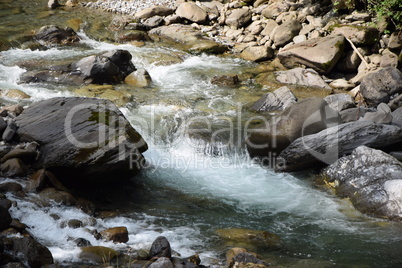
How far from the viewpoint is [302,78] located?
39.8 ft

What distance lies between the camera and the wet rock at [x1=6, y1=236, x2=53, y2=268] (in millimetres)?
4535

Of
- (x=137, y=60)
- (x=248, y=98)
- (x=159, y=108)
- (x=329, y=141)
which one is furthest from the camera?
(x=137, y=60)

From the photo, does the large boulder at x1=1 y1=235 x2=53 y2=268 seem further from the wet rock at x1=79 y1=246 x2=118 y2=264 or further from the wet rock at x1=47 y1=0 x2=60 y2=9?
the wet rock at x1=47 y1=0 x2=60 y2=9

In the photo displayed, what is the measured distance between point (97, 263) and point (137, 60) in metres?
9.67

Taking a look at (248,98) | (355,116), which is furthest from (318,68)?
(355,116)

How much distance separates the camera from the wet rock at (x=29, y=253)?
4.54 metres

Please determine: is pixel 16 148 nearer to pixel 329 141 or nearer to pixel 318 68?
pixel 329 141

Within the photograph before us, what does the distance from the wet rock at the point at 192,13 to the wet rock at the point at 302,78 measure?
6254mm

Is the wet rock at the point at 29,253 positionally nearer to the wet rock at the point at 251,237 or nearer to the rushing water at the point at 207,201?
the rushing water at the point at 207,201

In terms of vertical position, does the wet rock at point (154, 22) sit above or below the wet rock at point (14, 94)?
above

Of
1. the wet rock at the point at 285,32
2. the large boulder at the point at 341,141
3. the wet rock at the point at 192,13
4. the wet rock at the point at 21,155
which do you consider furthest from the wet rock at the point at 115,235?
the wet rock at the point at 192,13

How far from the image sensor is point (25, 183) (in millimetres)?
6211

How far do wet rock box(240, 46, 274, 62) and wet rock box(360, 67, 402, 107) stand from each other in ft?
13.7

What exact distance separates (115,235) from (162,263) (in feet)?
3.42
